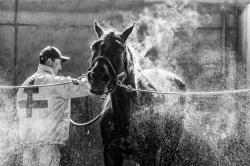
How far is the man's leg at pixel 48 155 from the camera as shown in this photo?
16.6ft

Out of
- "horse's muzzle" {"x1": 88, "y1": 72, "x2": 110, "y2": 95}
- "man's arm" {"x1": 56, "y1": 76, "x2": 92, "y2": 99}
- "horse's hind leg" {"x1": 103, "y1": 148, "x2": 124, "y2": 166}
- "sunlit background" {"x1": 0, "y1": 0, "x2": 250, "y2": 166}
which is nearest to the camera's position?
"horse's muzzle" {"x1": 88, "y1": 72, "x2": 110, "y2": 95}

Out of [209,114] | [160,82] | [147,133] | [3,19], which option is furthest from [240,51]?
[3,19]

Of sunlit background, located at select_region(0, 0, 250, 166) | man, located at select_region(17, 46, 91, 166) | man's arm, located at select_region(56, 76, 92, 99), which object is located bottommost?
man, located at select_region(17, 46, 91, 166)

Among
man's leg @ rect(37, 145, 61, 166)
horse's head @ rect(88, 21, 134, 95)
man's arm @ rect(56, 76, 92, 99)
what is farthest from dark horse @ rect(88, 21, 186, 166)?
man's leg @ rect(37, 145, 61, 166)

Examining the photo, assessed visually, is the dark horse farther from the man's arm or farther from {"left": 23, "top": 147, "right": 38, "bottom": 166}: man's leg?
{"left": 23, "top": 147, "right": 38, "bottom": 166}: man's leg

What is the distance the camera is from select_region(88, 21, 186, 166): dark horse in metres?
4.28

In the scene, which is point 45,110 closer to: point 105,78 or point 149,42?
point 105,78

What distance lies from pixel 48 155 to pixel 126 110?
139 centimetres

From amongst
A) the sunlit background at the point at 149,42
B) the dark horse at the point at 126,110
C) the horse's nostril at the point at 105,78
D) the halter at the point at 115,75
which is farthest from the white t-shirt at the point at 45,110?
A: the sunlit background at the point at 149,42

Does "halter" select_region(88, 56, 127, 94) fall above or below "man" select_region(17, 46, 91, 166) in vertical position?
above

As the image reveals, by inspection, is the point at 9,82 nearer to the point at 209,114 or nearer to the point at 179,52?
the point at 179,52

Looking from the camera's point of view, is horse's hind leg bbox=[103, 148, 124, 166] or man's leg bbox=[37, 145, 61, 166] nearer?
horse's hind leg bbox=[103, 148, 124, 166]

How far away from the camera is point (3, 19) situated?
30.1 ft

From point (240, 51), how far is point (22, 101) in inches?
249
